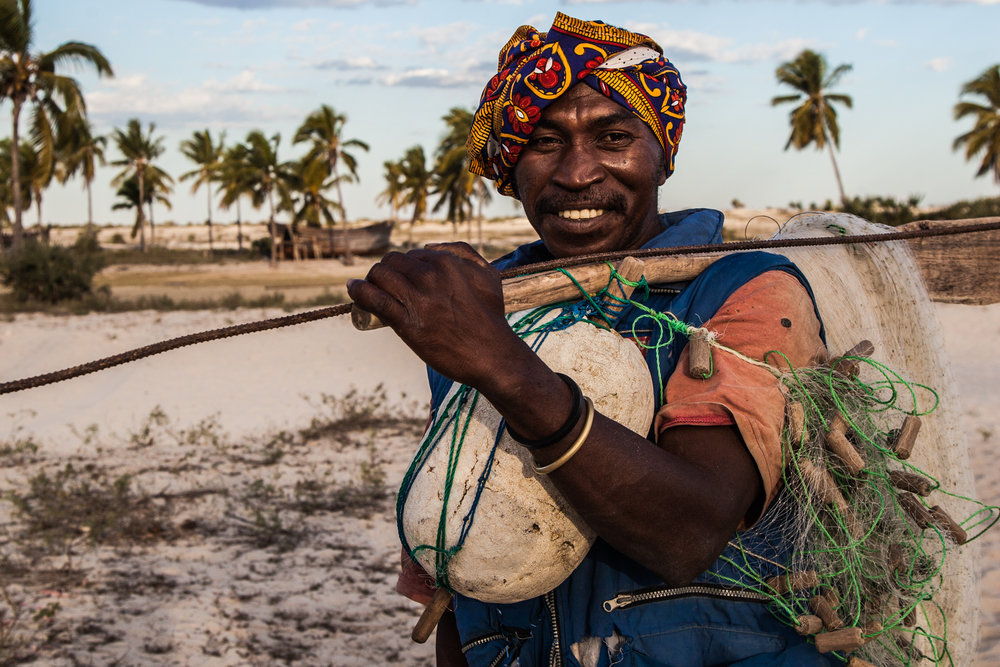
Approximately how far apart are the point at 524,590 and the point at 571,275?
1.93 feet

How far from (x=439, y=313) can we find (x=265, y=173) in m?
41.9

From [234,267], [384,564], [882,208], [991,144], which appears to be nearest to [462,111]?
[234,267]

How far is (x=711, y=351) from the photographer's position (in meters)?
1.53

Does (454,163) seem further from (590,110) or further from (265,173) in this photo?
(590,110)

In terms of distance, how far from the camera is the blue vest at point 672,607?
159 cm

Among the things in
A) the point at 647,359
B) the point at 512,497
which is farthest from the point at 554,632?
the point at 647,359

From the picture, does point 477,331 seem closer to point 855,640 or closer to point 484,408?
point 484,408

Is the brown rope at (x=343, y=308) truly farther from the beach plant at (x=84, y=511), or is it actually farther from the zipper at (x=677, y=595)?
the beach plant at (x=84, y=511)

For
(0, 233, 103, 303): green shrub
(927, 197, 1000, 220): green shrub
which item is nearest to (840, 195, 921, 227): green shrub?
(927, 197, 1000, 220): green shrub

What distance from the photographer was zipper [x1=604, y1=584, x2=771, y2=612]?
5.27ft

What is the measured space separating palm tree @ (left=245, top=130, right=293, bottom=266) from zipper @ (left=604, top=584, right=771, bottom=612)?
39.5 m

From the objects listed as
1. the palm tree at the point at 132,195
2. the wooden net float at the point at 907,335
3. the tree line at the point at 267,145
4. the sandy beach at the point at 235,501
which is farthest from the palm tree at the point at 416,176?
the wooden net float at the point at 907,335

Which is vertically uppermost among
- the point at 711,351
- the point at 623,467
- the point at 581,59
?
the point at 581,59

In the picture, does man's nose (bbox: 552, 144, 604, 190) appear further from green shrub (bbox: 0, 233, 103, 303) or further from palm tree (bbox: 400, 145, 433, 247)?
palm tree (bbox: 400, 145, 433, 247)
